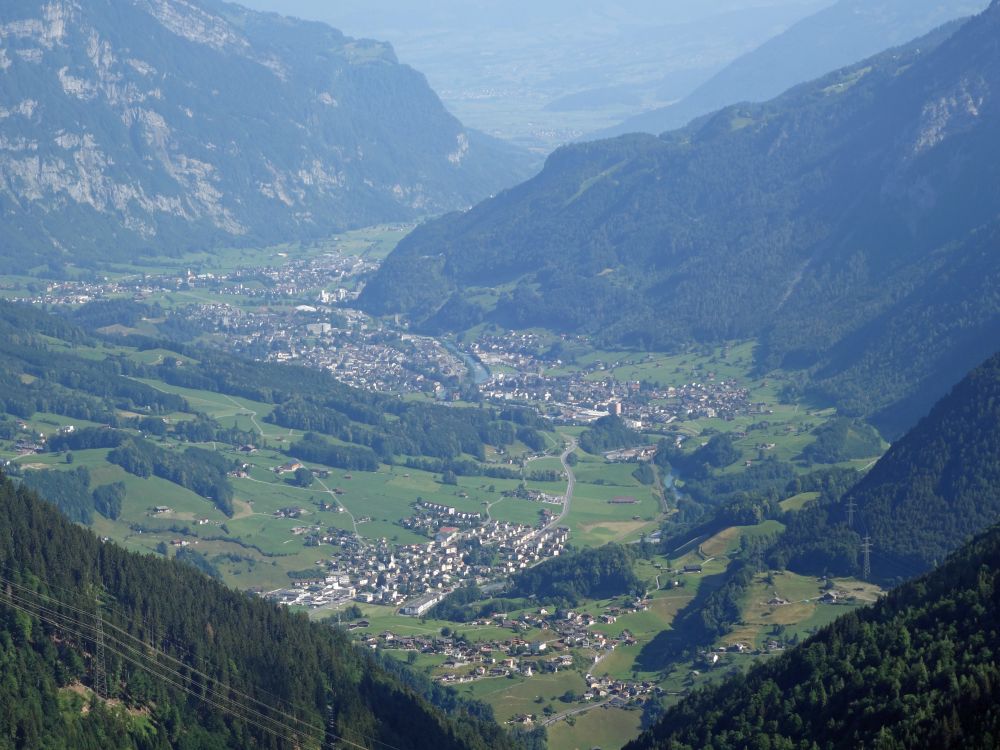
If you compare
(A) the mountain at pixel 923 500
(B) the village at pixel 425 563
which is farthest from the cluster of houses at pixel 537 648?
(A) the mountain at pixel 923 500

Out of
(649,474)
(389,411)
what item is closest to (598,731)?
(649,474)

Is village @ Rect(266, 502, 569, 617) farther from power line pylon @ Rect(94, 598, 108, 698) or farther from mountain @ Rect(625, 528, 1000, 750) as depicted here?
mountain @ Rect(625, 528, 1000, 750)

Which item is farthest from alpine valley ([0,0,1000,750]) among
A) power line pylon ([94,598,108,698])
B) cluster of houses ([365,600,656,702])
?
cluster of houses ([365,600,656,702])

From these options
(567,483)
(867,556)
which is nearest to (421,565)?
(567,483)

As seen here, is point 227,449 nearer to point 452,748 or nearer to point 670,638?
point 670,638

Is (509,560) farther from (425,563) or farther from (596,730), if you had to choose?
(596,730)
